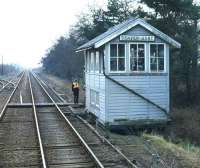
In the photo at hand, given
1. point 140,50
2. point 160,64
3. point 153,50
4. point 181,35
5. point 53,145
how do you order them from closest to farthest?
point 53,145
point 140,50
point 153,50
point 160,64
point 181,35

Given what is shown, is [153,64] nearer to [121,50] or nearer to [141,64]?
[141,64]

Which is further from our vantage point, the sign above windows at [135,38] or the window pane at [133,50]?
the window pane at [133,50]

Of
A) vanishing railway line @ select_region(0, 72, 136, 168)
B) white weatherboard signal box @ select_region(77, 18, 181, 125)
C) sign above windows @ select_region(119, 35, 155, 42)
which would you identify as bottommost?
vanishing railway line @ select_region(0, 72, 136, 168)

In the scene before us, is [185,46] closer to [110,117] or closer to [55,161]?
[110,117]

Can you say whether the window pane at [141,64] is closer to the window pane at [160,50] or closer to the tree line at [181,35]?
the window pane at [160,50]

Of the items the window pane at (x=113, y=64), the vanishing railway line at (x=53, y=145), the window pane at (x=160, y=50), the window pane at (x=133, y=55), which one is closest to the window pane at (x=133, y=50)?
the window pane at (x=133, y=55)

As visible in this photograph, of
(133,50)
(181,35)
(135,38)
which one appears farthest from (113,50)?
(181,35)

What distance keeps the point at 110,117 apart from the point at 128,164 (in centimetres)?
714

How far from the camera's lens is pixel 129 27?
62.7ft

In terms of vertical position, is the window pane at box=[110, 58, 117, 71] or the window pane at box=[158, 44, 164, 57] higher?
the window pane at box=[158, 44, 164, 57]

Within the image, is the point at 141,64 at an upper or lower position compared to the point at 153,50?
lower

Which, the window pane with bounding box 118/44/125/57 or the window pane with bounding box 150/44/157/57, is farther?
the window pane with bounding box 150/44/157/57

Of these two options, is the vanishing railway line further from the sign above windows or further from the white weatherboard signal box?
the sign above windows

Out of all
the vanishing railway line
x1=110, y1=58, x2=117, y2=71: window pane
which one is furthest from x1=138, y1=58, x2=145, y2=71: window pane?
the vanishing railway line
